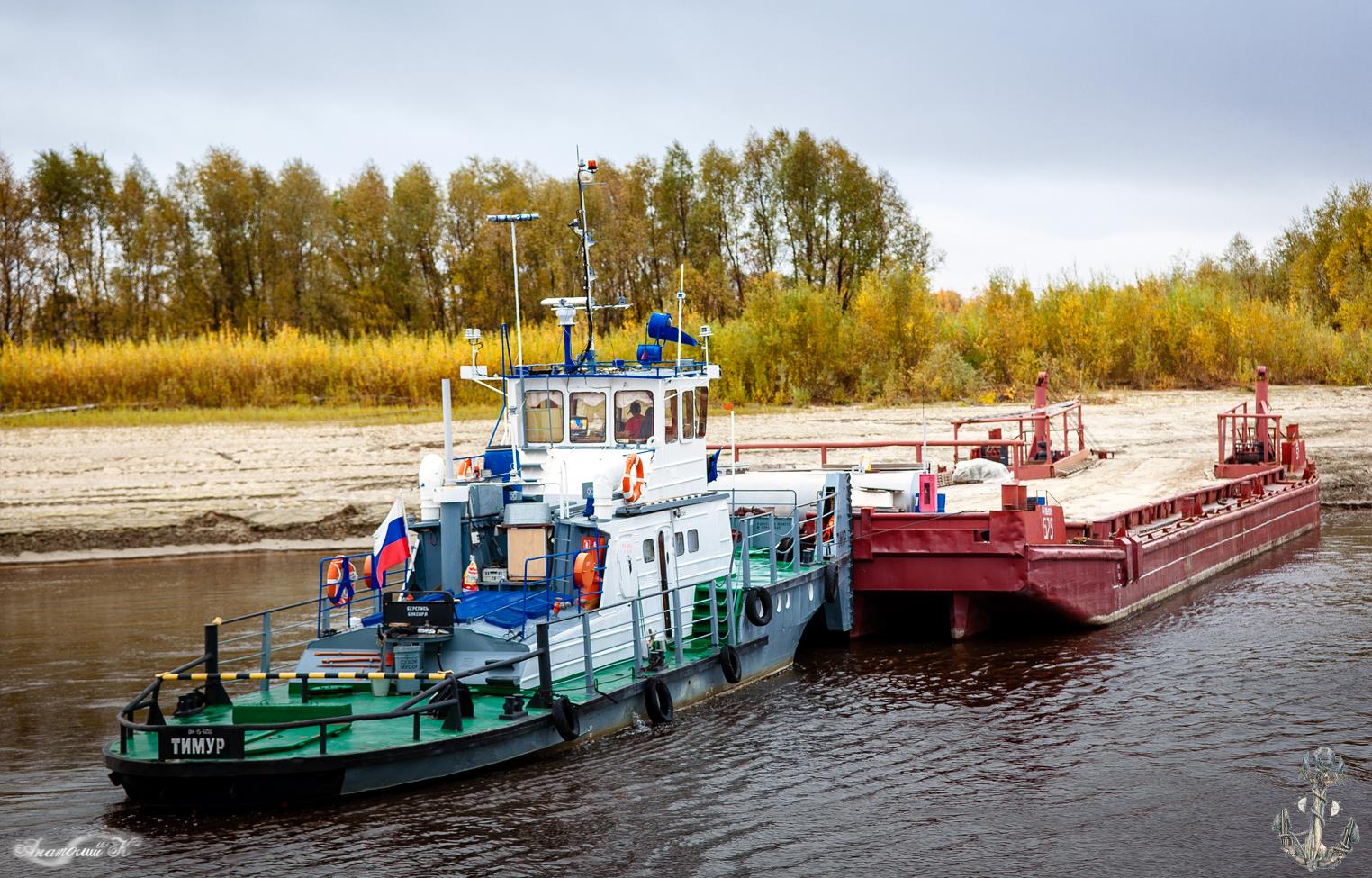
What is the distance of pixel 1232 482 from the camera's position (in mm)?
25812

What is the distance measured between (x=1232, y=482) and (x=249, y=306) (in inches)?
1295

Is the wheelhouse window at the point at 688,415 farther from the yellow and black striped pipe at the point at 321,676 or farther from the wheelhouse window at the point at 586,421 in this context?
the yellow and black striped pipe at the point at 321,676

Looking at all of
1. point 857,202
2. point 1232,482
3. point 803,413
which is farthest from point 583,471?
point 857,202

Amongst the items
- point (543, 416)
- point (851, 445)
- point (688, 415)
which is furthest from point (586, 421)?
point (851, 445)

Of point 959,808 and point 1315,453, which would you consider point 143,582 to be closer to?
point 959,808

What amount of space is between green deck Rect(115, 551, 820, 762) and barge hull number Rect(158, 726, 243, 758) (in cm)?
18

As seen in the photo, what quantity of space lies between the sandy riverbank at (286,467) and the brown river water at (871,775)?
876 centimetres

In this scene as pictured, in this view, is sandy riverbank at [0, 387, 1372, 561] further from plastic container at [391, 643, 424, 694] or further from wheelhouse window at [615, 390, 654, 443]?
plastic container at [391, 643, 424, 694]

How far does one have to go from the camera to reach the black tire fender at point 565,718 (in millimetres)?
12750

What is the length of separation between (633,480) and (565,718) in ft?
9.32

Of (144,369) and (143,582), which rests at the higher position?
(144,369)

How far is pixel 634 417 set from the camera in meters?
16.0

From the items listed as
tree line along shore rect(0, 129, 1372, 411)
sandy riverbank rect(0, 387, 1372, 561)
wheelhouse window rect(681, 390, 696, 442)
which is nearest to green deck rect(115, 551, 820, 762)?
wheelhouse window rect(681, 390, 696, 442)

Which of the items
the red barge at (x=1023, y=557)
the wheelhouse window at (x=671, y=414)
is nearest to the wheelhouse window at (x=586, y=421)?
the wheelhouse window at (x=671, y=414)
